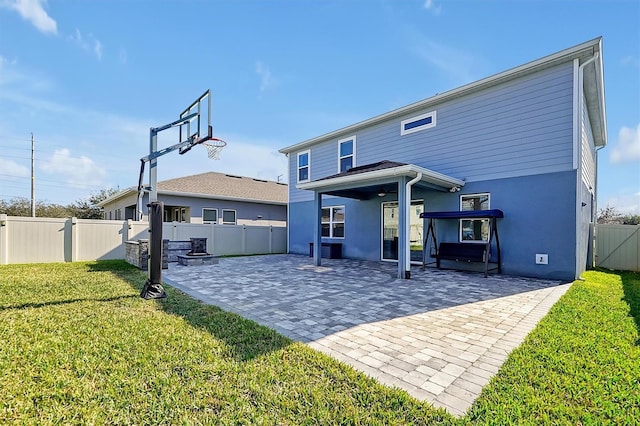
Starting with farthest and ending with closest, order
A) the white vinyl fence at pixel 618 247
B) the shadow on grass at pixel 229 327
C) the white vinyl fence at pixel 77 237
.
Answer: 1. the white vinyl fence at pixel 618 247
2. the white vinyl fence at pixel 77 237
3. the shadow on grass at pixel 229 327

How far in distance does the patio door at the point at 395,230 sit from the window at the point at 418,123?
242 centimetres

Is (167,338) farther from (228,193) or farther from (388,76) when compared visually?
(228,193)

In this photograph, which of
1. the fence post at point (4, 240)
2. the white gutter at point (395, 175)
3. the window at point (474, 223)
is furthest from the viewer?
the fence post at point (4, 240)

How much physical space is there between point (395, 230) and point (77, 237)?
1072 cm

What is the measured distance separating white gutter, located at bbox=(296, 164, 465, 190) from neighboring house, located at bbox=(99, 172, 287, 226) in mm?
7493

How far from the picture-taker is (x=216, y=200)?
15.5 meters

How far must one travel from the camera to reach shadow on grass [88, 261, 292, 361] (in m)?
3.08

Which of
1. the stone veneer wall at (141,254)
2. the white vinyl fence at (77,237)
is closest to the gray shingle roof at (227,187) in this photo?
the white vinyl fence at (77,237)

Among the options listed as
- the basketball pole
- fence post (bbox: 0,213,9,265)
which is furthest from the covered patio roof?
fence post (bbox: 0,213,9,265)

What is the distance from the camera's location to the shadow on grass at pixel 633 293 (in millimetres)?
4316

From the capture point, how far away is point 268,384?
237cm

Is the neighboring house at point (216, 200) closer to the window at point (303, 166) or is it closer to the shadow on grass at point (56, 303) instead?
the window at point (303, 166)

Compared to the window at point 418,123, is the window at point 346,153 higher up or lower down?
lower down

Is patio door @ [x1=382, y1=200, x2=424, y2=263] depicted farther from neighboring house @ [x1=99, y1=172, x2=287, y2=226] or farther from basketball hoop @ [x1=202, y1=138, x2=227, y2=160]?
neighboring house @ [x1=99, y1=172, x2=287, y2=226]
